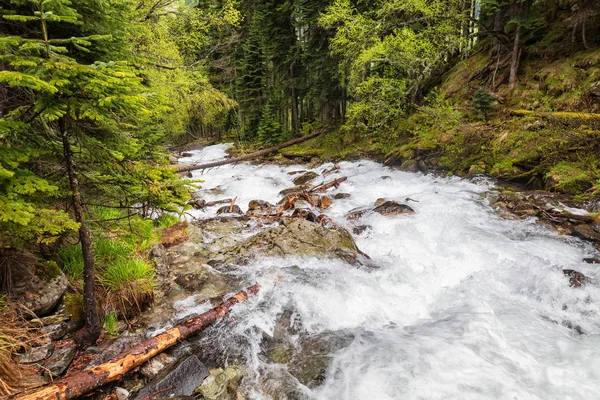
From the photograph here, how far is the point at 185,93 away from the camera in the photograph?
941cm

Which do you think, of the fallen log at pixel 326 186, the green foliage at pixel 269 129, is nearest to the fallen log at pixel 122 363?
the fallen log at pixel 326 186

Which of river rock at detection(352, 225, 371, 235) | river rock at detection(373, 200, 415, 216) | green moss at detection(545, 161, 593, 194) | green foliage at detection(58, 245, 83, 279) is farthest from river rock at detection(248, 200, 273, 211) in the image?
green moss at detection(545, 161, 593, 194)

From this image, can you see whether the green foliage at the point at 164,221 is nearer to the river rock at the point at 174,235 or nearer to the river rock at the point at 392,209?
the river rock at the point at 174,235

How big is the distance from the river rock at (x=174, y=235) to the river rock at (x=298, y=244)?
4.03 feet

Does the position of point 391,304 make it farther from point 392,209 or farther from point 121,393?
point 392,209

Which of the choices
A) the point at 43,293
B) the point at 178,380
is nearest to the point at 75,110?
the point at 43,293

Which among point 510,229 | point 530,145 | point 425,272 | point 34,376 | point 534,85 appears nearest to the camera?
point 34,376

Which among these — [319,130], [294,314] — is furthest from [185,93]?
[319,130]

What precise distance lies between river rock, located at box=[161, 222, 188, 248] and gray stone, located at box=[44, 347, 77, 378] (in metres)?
3.67

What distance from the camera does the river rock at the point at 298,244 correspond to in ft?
23.1

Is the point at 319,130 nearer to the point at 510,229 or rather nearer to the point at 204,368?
the point at 510,229

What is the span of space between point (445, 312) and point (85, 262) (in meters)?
5.54

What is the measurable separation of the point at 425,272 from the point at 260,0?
28020 mm

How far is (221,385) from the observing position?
3.59 metres
